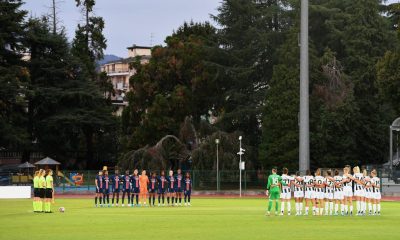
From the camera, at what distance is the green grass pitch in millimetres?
28016

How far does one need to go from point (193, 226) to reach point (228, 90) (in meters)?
56.6

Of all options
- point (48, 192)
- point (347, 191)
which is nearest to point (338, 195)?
point (347, 191)

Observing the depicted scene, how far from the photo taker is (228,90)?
88812 mm

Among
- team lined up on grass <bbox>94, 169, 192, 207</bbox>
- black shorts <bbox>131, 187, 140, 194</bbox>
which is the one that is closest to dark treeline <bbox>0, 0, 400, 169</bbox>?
team lined up on grass <bbox>94, 169, 192, 207</bbox>

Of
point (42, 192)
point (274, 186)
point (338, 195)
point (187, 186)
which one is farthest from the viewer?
point (187, 186)

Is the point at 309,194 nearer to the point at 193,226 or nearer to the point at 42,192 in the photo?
the point at 193,226

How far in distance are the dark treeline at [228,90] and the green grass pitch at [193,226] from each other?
35860 millimetres

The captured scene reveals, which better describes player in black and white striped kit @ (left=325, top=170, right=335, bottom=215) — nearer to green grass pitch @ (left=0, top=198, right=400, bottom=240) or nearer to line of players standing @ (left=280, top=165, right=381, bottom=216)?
line of players standing @ (left=280, top=165, right=381, bottom=216)

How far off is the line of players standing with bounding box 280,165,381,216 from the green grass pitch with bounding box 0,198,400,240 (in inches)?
51.7

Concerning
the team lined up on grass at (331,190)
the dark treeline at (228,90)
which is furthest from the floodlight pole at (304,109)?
the team lined up on grass at (331,190)

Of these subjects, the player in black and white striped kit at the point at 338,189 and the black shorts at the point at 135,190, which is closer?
the player in black and white striped kit at the point at 338,189

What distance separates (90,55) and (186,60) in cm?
2952

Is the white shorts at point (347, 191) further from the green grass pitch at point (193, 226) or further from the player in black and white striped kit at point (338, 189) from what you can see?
the green grass pitch at point (193, 226)

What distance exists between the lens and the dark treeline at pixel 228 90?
78125 mm
